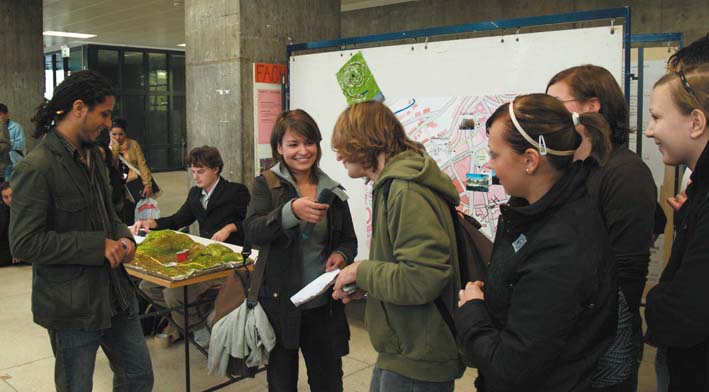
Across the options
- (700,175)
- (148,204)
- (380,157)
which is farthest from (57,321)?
(148,204)

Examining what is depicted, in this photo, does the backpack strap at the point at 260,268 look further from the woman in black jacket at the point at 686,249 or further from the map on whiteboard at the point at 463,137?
the map on whiteboard at the point at 463,137

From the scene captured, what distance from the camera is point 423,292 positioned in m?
1.63

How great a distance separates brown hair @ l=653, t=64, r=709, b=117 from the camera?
1485 millimetres

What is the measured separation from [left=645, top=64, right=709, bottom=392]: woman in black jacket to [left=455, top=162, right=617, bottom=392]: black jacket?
0.19 meters

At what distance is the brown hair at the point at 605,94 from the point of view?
196 cm

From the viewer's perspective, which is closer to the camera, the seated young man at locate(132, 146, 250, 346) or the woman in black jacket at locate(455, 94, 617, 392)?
the woman in black jacket at locate(455, 94, 617, 392)

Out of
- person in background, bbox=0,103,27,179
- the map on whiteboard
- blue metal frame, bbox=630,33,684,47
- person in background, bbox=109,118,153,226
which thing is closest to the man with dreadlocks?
the map on whiteboard

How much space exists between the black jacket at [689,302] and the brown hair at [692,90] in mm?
114

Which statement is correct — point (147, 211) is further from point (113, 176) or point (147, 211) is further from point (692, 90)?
point (692, 90)

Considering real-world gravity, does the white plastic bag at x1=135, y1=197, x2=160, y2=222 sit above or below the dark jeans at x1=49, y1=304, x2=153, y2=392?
above

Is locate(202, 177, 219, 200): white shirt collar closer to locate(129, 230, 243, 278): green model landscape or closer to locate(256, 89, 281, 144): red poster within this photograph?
locate(129, 230, 243, 278): green model landscape

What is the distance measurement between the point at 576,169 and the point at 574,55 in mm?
2046

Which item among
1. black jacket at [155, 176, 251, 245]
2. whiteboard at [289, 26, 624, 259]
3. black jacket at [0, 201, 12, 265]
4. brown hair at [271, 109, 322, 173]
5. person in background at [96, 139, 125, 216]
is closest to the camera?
brown hair at [271, 109, 322, 173]

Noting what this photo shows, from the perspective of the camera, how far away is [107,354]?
7.84 ft
